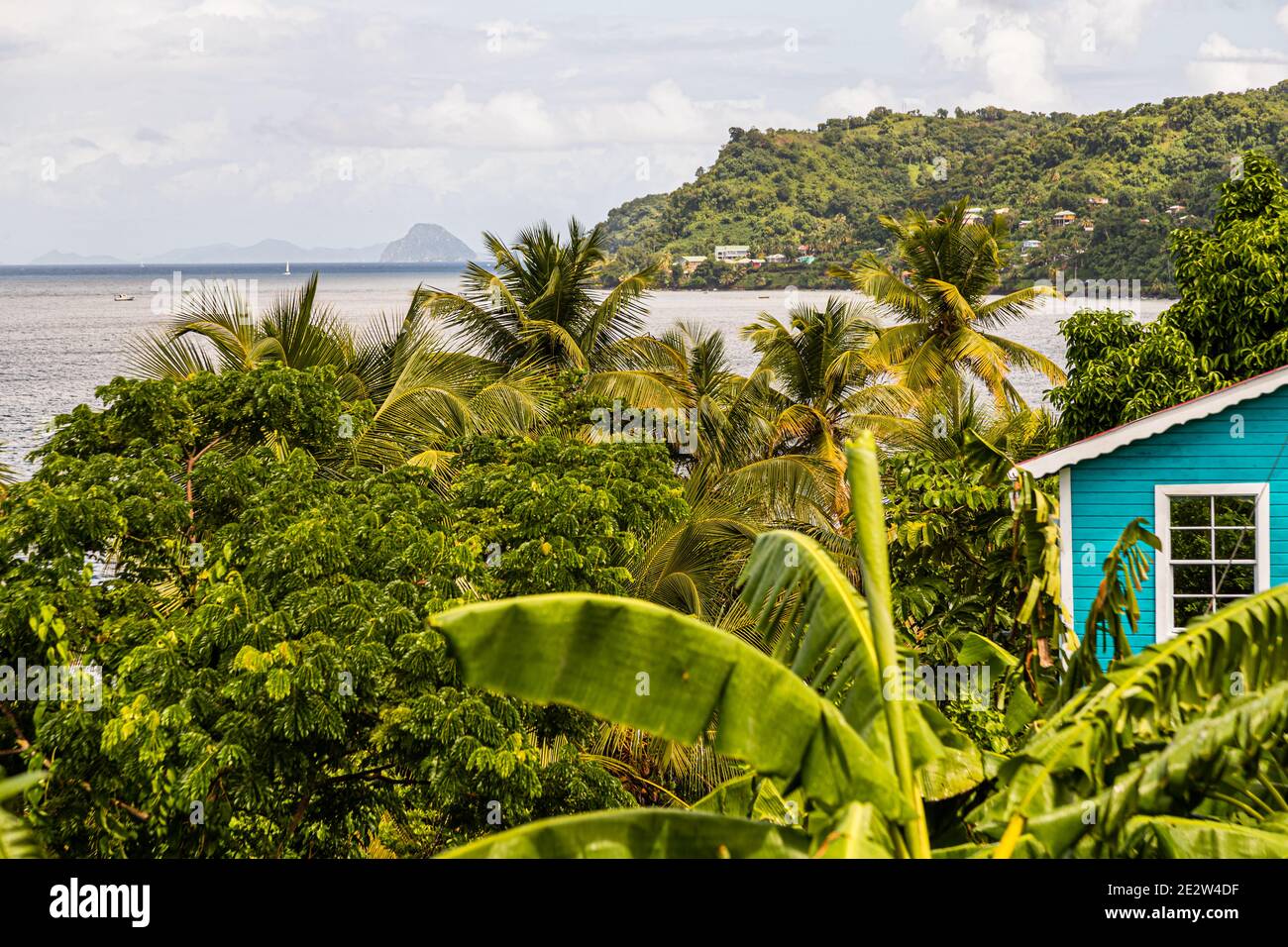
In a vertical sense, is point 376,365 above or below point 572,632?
above

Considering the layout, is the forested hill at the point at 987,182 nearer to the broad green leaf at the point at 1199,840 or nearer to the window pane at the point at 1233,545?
the window pane at the point at 1233,545

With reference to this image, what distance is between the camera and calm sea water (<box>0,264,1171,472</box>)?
2623 inches

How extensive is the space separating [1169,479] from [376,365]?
49.2ft

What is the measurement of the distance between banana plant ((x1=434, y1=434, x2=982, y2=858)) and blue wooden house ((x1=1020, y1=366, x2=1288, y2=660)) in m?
9.73

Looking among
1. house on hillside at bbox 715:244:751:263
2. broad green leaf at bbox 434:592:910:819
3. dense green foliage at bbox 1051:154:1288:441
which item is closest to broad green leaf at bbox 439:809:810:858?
broad green leaf at bbox 434:592:910:819

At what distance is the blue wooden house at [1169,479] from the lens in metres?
13.2

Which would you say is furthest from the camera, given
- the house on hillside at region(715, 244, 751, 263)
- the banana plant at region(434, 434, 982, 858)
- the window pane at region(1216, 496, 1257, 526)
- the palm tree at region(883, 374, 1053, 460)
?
the house on hillside at region(715, 244, 751, 263)

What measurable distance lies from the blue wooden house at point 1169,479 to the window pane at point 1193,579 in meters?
3.02

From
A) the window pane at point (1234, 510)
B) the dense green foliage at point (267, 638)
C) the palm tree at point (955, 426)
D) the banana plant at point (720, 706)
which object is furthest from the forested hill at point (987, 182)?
the banana plant at point (720, 706)

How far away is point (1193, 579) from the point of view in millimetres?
17688

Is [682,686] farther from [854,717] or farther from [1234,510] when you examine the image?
[1234,510]

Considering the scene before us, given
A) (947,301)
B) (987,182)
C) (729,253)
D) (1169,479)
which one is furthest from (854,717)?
(729,253)

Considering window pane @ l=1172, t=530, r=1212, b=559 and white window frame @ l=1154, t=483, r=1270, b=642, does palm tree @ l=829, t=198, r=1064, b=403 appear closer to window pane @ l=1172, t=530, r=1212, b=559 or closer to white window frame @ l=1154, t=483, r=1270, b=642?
window pane @ l=1172, t=530, r=1212, b=559

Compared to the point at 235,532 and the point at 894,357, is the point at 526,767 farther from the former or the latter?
the point at 894,357
